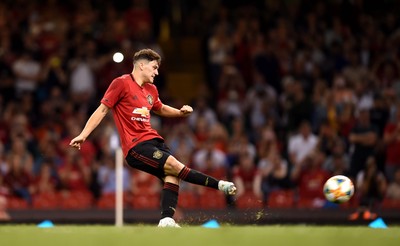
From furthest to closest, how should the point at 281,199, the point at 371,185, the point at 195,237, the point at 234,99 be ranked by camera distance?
1. the point at 234,99
2. the point at 281,199
3. the point at 371,185
4. the point at 195,237

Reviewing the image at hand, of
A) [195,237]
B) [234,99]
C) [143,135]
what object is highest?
[234,99]

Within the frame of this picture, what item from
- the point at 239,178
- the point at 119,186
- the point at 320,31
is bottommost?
the point at 119,186

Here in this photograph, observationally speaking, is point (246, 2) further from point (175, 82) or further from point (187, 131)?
point (187, 131)

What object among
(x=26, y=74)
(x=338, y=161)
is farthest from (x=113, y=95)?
(x=26, y=74)

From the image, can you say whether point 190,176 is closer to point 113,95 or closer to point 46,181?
point 113,95

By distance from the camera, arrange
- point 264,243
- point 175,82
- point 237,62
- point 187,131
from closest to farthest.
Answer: point 264,243 → point 187,131 → point 237,62 → point 175,82

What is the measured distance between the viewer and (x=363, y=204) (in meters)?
15.8

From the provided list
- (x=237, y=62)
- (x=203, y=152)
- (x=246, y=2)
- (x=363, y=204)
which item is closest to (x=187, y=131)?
(x=203, y=152)

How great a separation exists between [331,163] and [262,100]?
2564 mm

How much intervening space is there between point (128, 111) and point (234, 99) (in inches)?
340

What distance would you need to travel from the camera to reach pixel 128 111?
426 inches

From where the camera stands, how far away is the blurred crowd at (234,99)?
672 inches

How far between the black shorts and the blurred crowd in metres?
5.73

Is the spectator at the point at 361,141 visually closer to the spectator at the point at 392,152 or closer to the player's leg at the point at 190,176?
the spectator at the point at 392,152
